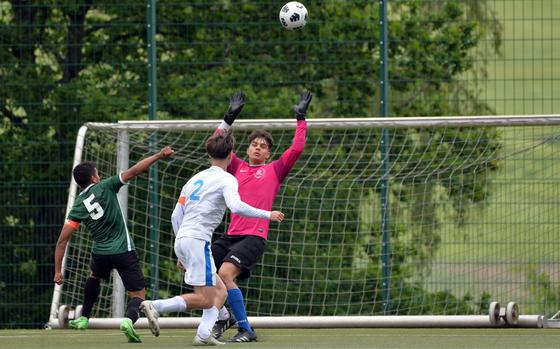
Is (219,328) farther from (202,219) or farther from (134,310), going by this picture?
(202,219)

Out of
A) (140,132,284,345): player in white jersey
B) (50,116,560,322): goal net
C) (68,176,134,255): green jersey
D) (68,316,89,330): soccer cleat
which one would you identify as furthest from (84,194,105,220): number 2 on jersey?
(50,116,560,322): goal net

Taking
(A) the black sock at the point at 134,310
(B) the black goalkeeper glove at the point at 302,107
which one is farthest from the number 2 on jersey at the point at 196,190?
(A) the black sock at the point at 134,310

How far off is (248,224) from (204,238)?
0.93m

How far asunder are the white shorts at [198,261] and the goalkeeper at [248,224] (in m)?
0.68

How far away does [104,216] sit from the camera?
418 inches

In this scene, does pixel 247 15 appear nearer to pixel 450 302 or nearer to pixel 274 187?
pixel 450 302

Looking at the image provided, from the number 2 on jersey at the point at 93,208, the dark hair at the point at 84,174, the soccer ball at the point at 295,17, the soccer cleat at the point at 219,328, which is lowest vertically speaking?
the soccer cleat at the point at 219,328

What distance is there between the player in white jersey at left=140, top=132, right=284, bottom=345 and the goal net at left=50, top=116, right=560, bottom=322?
3135 mm

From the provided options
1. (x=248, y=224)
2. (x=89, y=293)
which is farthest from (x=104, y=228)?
(x=248, y=224)

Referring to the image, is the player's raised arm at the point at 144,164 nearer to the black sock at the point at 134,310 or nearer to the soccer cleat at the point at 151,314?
the black sock at the point at 134,310

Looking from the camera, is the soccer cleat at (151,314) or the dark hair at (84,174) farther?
the dark hair at (84,174)

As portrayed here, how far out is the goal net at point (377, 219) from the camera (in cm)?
1316

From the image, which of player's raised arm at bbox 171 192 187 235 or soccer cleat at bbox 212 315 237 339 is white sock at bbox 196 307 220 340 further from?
player's raised arm at bbox 171 192 187 235

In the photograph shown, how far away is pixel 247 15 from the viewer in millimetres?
15578
